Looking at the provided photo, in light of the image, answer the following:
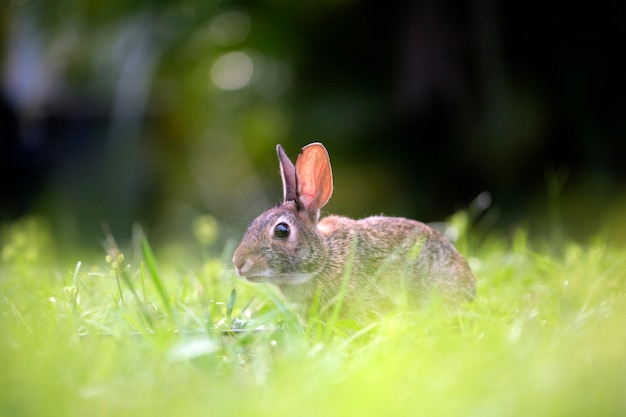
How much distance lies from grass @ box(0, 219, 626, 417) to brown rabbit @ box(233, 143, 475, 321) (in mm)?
151

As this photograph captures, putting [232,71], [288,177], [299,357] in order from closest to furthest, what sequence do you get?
[299,357]
[288,177]
[232,71]

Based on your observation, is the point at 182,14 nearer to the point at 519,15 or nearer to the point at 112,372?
the point at 519,15

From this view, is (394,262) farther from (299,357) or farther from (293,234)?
(299,357)

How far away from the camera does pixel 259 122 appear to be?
793 centimetres

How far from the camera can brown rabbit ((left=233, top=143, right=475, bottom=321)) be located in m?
2.88

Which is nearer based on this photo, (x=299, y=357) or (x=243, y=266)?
(x=299, y=357)

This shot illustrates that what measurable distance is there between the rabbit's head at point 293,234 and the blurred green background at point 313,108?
281cm

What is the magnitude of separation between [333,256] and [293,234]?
7.6 inches

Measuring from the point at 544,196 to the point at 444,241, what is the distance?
339 cm

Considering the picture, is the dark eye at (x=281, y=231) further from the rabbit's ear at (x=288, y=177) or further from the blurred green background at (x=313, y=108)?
the blurred green background at (x=313, y=108)

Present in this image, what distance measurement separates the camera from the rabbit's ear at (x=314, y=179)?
122 inches

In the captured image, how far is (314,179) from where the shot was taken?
3.14 m

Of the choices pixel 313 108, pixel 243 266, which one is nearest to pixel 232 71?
pixel 313 108

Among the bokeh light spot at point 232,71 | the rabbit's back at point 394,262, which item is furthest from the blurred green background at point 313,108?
the rabbit's back at point 394,262
